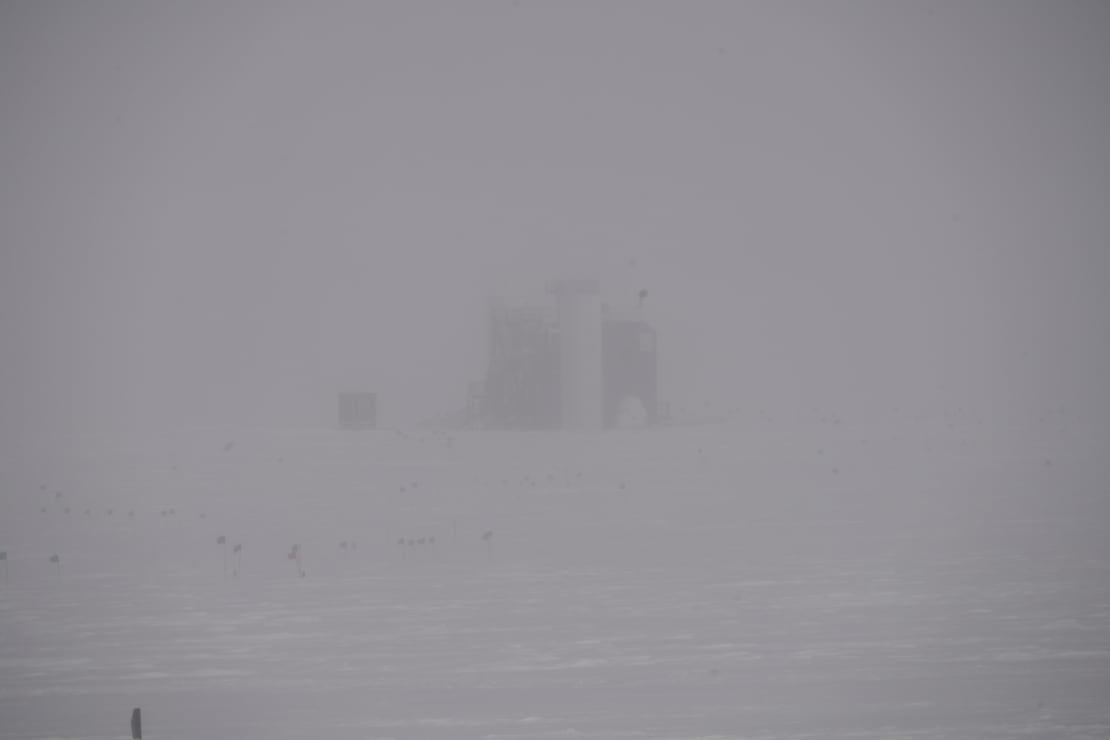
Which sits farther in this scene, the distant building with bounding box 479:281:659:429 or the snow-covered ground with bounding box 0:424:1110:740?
the distant building with bounding box 479:281:659:429

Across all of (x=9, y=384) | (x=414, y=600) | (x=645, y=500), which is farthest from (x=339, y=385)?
(x=414, y=600)

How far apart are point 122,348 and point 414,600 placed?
12750 cm

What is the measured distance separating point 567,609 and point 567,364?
36.8 m

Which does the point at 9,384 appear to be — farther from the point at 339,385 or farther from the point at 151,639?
the point at 151,639

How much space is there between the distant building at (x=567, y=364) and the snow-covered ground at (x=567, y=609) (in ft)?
72.3

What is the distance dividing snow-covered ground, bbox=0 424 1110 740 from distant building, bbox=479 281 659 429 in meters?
22.0

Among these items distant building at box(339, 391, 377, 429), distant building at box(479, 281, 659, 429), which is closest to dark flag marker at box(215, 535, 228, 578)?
distant building at box(479, 281, 659, 429)

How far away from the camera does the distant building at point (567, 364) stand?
166 feet

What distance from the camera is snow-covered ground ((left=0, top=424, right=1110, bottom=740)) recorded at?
410 inches

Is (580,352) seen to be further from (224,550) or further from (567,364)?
(224,550)

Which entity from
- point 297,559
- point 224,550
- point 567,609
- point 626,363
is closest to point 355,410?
point 626,363

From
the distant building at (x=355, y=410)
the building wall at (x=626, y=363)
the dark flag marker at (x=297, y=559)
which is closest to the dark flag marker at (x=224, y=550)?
the dark flag marker at (x=297, y=559)

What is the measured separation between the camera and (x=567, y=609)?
14.2 m

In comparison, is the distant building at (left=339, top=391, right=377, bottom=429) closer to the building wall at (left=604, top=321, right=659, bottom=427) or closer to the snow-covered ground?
the building wall at (left=604, top=321, right=659, bottom=427)
